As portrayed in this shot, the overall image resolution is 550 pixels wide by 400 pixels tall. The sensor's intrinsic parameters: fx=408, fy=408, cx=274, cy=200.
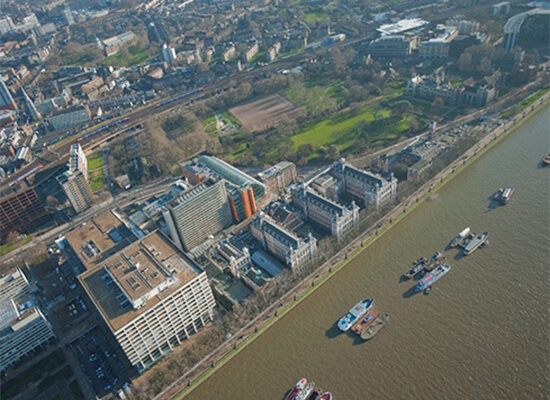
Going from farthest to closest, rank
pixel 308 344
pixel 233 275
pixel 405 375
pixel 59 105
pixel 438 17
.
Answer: pixel 438 17 < pixel 59 105 < pixel 233 275 < pixel 308 344 < pixel 405 375

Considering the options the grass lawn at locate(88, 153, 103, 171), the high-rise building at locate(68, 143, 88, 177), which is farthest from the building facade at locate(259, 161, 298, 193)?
the grass lawn at locate(88, 153, 103, 171)

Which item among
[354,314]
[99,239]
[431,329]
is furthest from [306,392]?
[99,239]

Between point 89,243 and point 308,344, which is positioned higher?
point 89,243

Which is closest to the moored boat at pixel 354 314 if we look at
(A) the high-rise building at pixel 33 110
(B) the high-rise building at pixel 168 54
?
(A) the high-rise building at pixel 33 110

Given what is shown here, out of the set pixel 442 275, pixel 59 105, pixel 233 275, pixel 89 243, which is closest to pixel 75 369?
pixel 89 243

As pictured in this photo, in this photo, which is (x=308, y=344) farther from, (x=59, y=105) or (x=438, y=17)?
(x=438, y=17)

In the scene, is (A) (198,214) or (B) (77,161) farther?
(B) (77,161)

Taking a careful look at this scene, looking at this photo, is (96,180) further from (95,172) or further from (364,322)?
(364,322)
